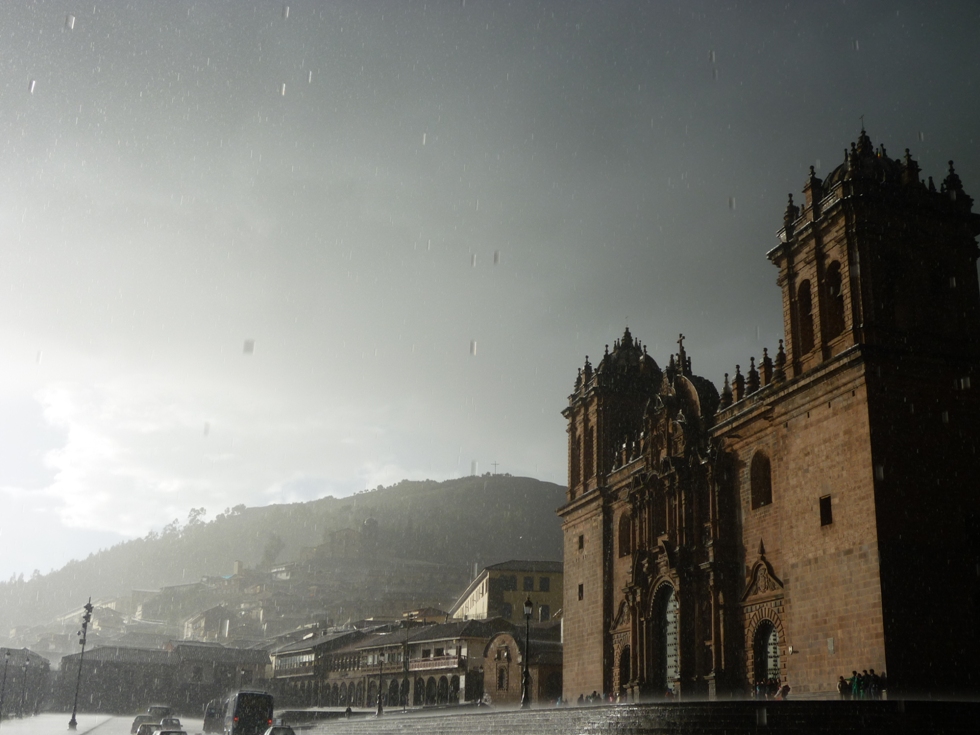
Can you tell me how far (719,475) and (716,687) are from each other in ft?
22.8

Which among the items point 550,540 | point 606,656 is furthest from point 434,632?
point 550,540

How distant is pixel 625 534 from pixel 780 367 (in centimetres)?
1335

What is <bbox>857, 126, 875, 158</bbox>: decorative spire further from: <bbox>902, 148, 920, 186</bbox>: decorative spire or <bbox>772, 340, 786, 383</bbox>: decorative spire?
<bbox>772, 340, 786, 383</bbox>: decorative spire

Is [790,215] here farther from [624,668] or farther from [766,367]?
[624,668]

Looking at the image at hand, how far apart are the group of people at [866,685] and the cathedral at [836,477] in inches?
9.1

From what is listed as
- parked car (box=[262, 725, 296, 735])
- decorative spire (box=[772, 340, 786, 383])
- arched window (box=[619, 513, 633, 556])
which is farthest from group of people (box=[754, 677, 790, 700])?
parked car (box=[262, 725, 296, 735])

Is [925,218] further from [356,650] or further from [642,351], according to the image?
[356,650]

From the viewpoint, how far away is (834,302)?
2670cm

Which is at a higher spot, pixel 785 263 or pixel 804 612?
pixel 785 263

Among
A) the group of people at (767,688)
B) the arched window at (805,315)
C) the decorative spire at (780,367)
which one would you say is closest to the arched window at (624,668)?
the group of people at (767,688)

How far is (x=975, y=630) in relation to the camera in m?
22.4

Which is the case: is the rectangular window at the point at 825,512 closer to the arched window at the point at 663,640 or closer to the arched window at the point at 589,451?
the arched window at the point at 663,640

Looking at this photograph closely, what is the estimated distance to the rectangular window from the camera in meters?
24.5

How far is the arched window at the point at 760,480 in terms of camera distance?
2977 cm
